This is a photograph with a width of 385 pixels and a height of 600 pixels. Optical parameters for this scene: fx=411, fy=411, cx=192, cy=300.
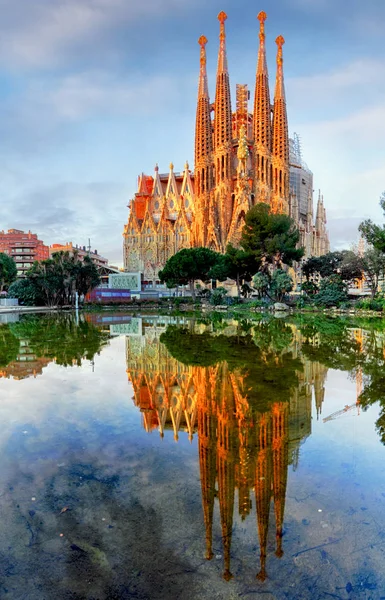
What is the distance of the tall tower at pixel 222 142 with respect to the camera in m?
49.3

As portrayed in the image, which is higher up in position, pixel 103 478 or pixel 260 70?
pixel 260 70

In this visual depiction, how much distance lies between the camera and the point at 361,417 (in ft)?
18.0

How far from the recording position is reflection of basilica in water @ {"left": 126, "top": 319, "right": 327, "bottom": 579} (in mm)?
3268

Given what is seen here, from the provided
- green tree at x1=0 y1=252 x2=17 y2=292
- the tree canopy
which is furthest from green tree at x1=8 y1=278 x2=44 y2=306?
green tree at x1=0 y1=252 x2=17 y2=292

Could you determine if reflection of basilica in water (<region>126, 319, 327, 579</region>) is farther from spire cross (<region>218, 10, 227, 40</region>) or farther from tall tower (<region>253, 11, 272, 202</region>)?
spire cross (<region>218, 10, 227, 40</region>)

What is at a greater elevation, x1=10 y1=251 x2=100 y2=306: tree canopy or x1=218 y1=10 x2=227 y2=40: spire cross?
x1=218 y1=10 x2=227 y2=40: spire cross

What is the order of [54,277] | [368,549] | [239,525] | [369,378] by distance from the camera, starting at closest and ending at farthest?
[368,549], [239,525], [369,378], [54,277]

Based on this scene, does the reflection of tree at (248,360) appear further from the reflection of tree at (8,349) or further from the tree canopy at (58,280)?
the tree canopy at (58,280)

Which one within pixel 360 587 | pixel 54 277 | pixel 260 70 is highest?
pixel 260 70

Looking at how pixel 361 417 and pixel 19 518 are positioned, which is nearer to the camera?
pixel 19 518

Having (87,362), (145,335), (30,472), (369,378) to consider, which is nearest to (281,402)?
(369,378)

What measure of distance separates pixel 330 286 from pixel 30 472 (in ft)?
103

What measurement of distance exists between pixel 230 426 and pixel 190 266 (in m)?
33.5

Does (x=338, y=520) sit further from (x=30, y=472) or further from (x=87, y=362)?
(x=87, y=362)
